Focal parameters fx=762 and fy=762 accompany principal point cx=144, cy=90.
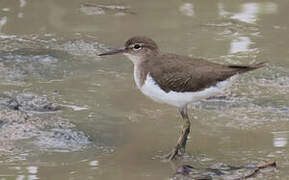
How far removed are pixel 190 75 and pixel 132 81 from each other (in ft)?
7.18

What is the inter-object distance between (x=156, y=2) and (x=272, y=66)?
125 inches

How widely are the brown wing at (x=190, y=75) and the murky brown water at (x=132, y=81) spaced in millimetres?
658

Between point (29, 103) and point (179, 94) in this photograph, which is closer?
point (179, 94)

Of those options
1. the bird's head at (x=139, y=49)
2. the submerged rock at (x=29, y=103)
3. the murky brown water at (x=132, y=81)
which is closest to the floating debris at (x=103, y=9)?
the murky brown water at (x=132, y=81)

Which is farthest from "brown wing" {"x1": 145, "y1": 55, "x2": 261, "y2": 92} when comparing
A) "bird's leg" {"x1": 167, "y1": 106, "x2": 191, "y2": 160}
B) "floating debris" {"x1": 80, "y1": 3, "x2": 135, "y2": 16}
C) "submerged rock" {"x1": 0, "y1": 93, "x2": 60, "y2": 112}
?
"floating debris" {"x1": 80, "y1": 3, "x2": 135, "y2": 16}

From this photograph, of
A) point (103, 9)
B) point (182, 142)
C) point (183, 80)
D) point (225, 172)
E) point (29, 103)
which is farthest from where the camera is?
point (103, 9)

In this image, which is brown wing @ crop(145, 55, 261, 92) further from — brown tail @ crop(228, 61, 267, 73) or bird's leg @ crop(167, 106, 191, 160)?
bird's leg @ crop(167, 106, 191, 160)

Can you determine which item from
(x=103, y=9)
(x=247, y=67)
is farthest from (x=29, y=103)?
(x=103, y=9)

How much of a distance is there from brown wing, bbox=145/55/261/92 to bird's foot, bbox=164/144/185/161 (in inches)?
21.5

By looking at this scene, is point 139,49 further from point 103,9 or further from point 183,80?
point 103,9

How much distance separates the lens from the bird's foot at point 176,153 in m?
7.05

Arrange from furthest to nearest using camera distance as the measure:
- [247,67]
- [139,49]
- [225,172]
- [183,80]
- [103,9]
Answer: [103,9] → [139,49] → [183,80] → [247,67] → [225,172]

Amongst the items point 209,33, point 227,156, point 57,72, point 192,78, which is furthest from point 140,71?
point 209,33

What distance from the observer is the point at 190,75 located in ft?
23.0
